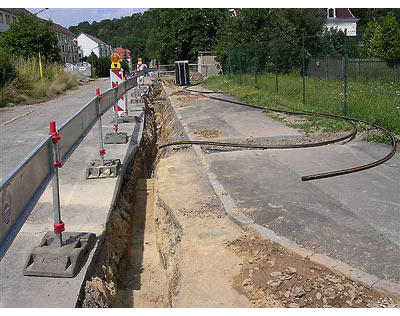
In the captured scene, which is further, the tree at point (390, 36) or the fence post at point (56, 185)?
the tree at point (390, 36)

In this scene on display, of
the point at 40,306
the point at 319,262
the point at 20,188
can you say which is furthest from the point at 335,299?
the point at 20,188

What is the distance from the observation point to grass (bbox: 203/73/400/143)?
1146 cm

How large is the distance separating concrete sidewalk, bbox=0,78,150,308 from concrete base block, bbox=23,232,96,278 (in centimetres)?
6

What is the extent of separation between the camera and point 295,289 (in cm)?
391

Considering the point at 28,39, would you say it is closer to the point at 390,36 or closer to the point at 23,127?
the point at 23,127

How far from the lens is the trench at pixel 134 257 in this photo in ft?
14.9

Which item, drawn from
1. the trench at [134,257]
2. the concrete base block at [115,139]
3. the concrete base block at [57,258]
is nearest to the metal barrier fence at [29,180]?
the concrete base block at [57,258]

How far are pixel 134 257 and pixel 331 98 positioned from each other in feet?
33.9

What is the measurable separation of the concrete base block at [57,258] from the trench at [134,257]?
0.51 feet

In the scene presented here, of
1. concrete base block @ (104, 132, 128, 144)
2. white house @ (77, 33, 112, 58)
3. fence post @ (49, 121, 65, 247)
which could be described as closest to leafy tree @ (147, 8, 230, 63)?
concrete base block @ (104, 132, 128, 144)

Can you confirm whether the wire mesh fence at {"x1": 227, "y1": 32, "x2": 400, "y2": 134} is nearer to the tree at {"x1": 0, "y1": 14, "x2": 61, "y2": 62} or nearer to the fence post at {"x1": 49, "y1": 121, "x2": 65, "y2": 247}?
the fence post at {"x1": 49, "y1": 121, "x2": 65, "y2": 247}

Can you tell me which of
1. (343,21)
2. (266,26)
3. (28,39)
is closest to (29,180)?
(266,26)

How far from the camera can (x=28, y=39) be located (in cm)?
3469

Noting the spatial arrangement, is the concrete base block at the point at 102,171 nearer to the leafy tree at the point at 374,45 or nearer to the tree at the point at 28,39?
the tree at the point at 28,39
